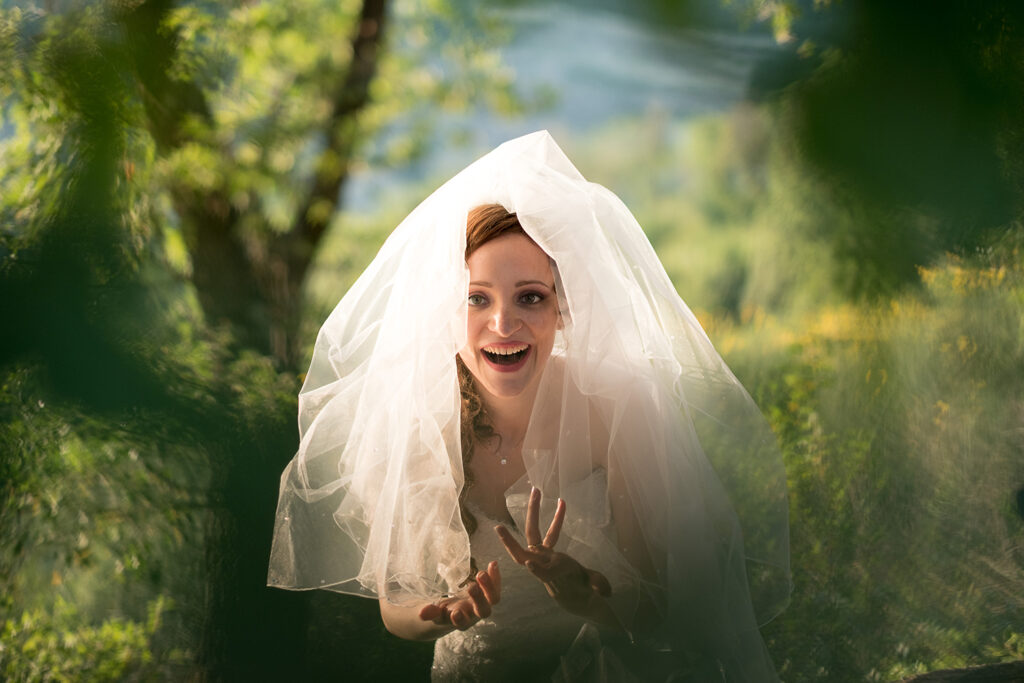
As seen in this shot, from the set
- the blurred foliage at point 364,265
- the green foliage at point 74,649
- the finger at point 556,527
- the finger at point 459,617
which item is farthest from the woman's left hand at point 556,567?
the green foliage at point 74,649

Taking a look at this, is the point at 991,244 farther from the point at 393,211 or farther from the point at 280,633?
the point at 280,633

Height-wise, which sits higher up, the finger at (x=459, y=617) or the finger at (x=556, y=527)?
the finger at (x=556, y=527)

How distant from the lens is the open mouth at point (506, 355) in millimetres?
1804

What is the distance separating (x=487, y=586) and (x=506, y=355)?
48 cm

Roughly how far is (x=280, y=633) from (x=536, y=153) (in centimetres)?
150

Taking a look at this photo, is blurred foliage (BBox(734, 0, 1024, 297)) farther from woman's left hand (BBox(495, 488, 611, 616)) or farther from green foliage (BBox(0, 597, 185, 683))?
green foliage (BBox(0, 597, 185, 683))

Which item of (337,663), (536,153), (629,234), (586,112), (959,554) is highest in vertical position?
(586,112)

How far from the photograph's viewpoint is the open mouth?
1.80m

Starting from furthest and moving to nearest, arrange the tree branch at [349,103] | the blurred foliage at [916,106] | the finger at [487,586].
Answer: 1. the tree branch at [349,103]
2. the blurred foliage at [916,106]
3. the finger at [487,586]

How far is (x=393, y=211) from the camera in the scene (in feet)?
9.14

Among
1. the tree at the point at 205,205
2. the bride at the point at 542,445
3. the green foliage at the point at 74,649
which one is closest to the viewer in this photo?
the bride at the point at 542,445

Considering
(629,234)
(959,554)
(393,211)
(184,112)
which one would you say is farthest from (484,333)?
(959,554)

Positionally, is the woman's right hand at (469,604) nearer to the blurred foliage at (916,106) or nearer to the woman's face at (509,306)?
the woman's face at (509,306)

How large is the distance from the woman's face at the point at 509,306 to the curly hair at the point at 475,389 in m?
0.02
